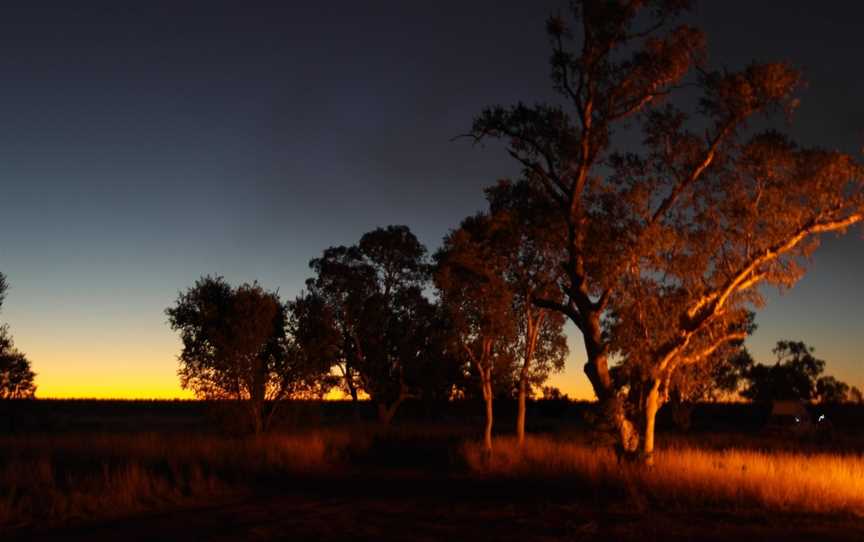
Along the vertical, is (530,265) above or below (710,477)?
above

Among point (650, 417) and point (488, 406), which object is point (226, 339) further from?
point (650, 417)

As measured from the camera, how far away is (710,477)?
17.6m

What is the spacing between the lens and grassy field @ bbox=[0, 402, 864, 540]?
1486cm

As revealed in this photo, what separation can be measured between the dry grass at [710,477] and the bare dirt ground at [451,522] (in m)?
0.92

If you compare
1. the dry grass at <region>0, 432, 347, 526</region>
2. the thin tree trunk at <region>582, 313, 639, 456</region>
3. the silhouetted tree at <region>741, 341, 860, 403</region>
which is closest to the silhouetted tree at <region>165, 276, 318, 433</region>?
the dry grass at <region>0, 432, 347, 526</region>

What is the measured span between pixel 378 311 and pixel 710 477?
3196 cm

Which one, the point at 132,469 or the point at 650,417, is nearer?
the point at 132,469

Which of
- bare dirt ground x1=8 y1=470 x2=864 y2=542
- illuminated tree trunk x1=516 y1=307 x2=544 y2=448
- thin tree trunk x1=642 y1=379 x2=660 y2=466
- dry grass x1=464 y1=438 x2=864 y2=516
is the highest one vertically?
illuminated tree trunk x1=516 y1=307 x2=544 y2=448

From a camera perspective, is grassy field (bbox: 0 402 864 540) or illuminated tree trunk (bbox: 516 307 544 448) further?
illuminated tree trunk (bbox: 516 307 544 448)

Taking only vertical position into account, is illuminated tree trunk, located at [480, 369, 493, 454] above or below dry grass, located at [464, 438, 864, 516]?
above

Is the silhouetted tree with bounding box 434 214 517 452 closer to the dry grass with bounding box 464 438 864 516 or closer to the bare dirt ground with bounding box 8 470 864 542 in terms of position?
the dry grass with bounding box 464 438 864 516

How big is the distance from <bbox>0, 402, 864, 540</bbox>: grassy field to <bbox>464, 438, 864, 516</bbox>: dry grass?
1.5 inches

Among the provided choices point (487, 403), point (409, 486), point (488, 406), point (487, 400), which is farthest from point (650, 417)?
point (487, 403)

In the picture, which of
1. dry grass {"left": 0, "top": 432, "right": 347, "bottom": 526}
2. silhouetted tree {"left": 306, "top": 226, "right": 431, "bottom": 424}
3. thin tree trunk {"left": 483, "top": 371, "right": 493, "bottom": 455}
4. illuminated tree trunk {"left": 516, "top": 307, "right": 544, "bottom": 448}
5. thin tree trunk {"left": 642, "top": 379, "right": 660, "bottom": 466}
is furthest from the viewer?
silhouetted tree {"left": 306, "top": 226, "right": 431, "bottom": 424}
